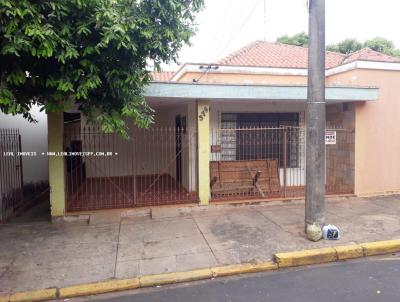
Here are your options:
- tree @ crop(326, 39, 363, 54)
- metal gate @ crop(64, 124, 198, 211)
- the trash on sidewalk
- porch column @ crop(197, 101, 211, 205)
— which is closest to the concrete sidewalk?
the trash on sidewalk

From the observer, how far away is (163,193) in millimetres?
9102

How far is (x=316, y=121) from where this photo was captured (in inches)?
225

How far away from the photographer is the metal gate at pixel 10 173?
7.62 meters

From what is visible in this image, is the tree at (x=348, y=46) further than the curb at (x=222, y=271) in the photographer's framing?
Yes

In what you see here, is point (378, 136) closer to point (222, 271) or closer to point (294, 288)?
point (294, 288)

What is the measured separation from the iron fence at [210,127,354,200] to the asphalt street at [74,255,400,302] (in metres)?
3.83

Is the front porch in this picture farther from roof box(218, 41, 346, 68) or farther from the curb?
the curb

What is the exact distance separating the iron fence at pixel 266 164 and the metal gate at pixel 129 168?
82cm

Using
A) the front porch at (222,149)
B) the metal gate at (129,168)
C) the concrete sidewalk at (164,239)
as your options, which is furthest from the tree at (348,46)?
the concrete sidewalk at (164,239)

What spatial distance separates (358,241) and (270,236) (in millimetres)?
1442

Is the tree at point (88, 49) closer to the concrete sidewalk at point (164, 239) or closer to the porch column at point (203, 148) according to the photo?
the concrete sidewalk at point (164, 239)

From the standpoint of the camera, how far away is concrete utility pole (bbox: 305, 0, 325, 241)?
5.67 meters

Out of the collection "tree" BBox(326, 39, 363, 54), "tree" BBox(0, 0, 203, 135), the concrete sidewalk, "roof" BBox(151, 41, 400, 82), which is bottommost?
the concrete sidewalk

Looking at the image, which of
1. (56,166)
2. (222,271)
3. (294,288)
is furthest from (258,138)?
(294,288)
